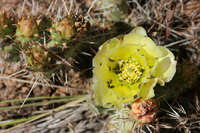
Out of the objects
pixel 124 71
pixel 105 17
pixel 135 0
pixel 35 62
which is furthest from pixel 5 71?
pixel 135 0

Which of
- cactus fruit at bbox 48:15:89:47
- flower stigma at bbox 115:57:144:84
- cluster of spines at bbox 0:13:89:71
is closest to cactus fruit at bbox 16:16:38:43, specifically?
cluster of spines at bbox 0:13:89:71

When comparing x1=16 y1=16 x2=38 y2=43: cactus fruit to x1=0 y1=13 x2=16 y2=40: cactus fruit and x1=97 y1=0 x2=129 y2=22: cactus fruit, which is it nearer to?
x1=0 y1=13 x2=16 y2=40: cactus fruit

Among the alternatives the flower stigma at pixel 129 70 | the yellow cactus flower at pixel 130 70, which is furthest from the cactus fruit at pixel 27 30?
the flower stigma at pixel 129 70

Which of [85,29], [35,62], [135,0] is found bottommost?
[35,62]

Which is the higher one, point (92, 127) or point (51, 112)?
point (51, 112)

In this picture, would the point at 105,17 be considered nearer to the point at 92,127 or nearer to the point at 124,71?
the point at 124,71

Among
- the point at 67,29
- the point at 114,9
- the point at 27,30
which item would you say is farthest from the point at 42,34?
the point at 114,9

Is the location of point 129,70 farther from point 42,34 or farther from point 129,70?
point 42,34

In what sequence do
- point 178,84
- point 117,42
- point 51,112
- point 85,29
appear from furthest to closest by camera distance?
point 51,112 < point 178,84 < point 85,29 < point 117,42
